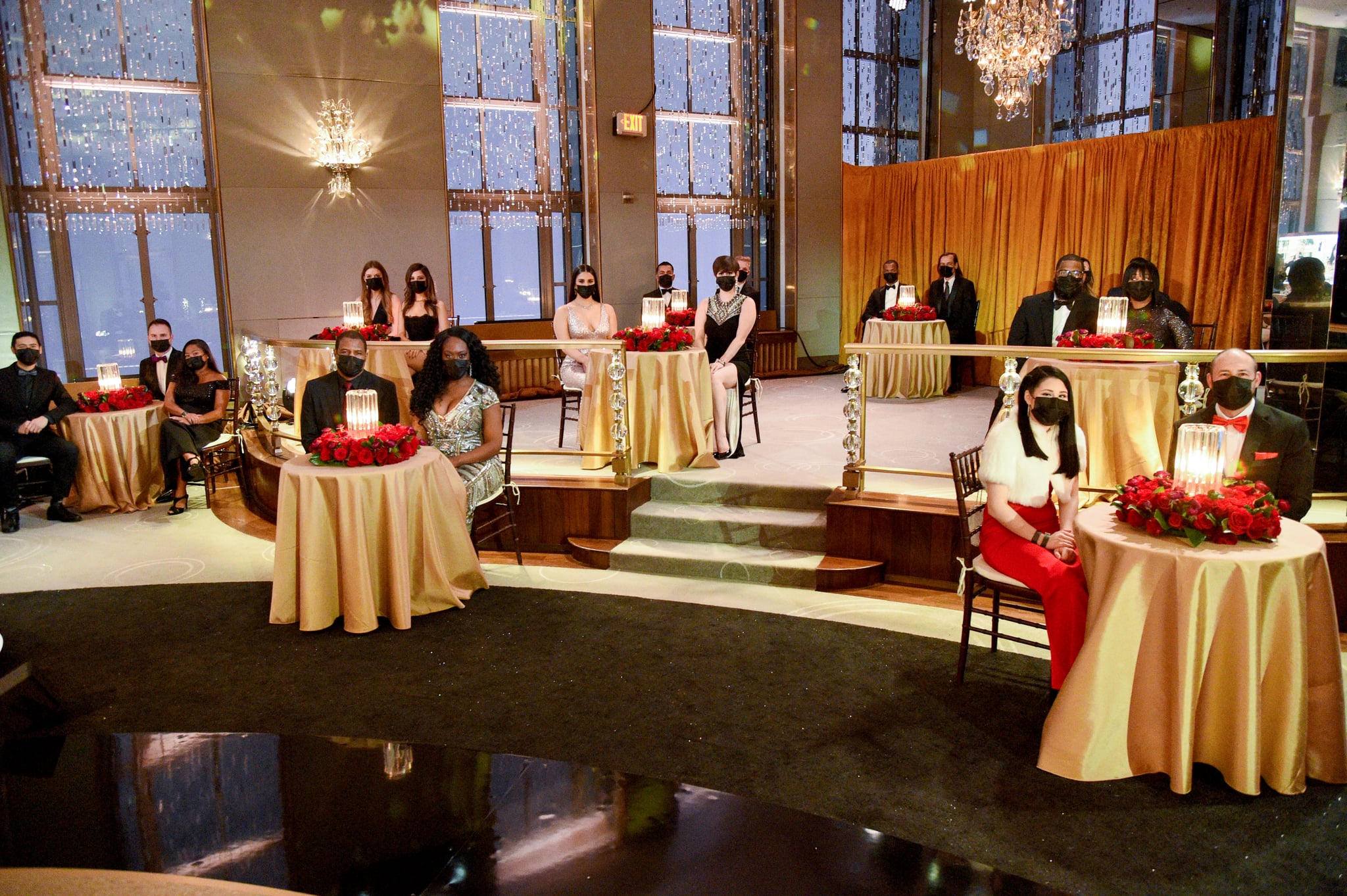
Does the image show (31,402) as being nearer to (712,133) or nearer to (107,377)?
(107,377)

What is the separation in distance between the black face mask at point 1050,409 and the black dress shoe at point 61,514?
6.91m

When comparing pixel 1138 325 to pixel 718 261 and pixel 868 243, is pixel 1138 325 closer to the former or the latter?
pixel 718 261

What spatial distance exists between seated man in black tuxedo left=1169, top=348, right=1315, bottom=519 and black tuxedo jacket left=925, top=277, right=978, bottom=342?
666cm

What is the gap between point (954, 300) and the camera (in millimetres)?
10883

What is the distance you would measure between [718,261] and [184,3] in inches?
248

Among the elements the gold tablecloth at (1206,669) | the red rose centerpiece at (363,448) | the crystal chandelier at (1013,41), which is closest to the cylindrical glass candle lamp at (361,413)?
the red rose centerpiece at (363,448)

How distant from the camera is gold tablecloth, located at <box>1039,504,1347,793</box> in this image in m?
3.06

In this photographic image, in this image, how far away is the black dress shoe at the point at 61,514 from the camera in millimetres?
7230

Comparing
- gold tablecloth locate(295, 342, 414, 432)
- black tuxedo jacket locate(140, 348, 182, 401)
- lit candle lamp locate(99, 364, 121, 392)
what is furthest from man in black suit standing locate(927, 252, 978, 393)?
lit candle lamp locate(99, 364, 121, 392)

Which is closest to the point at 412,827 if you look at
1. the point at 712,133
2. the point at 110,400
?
the point at 110,400

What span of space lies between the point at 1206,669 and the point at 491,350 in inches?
198

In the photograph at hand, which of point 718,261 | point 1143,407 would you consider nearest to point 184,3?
point 718,261

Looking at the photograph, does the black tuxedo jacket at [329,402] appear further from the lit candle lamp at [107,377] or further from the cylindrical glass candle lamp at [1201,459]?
the cylindrical glass candle lamp at [1201,459]

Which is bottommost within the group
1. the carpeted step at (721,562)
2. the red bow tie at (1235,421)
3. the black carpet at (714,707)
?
the black carpet at (714,707)
